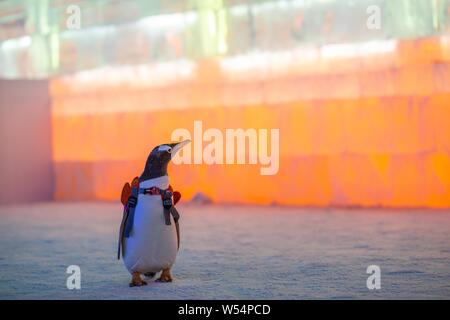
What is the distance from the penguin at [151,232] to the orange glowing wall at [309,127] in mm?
7138

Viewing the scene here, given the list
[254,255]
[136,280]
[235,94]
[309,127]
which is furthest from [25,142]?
[136,280]

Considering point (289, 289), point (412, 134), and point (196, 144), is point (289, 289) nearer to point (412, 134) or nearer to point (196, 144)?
point (412, 134)

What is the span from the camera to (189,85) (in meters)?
14.4

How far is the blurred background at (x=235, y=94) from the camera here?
1216cm

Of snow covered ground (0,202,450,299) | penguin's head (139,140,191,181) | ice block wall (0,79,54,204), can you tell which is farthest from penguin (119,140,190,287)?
ice block wall (0,79,54,204)

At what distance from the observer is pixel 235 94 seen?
14.0m

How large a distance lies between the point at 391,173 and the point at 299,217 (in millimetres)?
2009

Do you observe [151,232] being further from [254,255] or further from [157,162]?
[254,255]

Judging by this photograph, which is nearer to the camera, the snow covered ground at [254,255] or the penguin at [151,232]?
the snow covered ground at [254,255]

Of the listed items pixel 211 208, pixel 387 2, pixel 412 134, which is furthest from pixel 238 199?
pixel 387 2

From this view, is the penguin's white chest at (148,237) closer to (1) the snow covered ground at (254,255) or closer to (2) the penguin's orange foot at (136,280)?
(2) the penguin's orange foot at (136,280)

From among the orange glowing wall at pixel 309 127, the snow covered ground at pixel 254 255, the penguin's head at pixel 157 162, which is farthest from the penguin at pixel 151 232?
the orange glowing wall at pixel 309 127

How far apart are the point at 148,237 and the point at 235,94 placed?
8.47 metres

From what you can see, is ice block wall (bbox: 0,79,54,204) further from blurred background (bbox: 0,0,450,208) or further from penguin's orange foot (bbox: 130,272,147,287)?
penguin's orange foot (bbox: 130,272,147,287)
